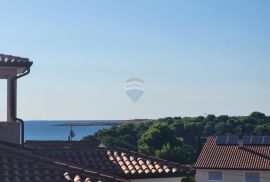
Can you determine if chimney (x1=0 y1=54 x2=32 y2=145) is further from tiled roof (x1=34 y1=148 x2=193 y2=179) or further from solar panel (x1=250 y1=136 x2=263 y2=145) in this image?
solar panel (x1=250 y1=136 x2=263 y2=145)

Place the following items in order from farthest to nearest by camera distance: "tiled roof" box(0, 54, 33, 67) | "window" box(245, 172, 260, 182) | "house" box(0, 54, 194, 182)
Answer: "window" box(245, 172, 260, 182) < "tiled roof" box(0, 54, 33, 67) < "house" box(0, 54, 194, 182)

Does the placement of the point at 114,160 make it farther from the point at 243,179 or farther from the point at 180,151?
the point at 180,151

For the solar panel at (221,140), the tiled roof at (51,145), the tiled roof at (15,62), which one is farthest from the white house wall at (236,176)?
the tiled roof at (15,62)

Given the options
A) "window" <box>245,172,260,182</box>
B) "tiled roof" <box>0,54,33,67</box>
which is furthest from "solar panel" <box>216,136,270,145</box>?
"tiled roof" <box>0,54,33,67</box>

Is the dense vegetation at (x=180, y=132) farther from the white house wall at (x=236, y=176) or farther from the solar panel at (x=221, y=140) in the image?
the white house wall at (x=236, y=176)

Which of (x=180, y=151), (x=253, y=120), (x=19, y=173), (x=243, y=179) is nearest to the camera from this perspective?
(x=19, y=173)

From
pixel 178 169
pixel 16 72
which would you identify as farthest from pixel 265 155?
pixel 16 72

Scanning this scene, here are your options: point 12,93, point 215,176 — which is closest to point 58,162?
point 12,93

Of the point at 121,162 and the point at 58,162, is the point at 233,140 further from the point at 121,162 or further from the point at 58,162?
the point at 58,162
